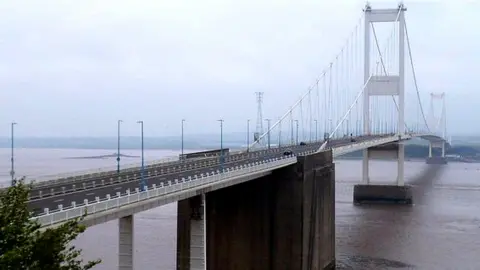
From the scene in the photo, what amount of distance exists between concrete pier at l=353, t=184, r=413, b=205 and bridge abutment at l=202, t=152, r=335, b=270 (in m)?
28.3

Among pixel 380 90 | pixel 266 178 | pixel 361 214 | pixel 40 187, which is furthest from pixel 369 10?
pixel 40 187

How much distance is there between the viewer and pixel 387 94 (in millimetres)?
66188

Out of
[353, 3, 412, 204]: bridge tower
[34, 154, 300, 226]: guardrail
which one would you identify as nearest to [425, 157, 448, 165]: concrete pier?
[353, 3, 412, 204]: bridge tower

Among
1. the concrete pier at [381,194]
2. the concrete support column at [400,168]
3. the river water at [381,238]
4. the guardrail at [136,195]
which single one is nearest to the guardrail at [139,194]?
the guardrail at [136,195]

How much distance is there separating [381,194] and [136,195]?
4277cm

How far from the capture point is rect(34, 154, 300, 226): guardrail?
46.6ft

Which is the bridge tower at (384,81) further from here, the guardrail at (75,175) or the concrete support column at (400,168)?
the guardrail at (75,175)

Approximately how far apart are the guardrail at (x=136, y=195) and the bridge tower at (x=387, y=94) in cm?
3153

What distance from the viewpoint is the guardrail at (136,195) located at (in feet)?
46.6

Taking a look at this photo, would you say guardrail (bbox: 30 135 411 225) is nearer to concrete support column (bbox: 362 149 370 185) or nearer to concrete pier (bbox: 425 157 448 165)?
concrete support column (bbox: 362 149 370 185)

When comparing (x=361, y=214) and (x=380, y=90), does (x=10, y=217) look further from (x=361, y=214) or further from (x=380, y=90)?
(x=380, y=90)

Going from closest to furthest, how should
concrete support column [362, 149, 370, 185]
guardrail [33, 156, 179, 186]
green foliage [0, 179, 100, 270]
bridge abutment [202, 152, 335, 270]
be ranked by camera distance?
green foliage [0, 179, 100, 270], guardrail [33, 156, 179, 186], bridge abutment [202, 152, 335, 270], concrete support column [362, 149, 370, 185]

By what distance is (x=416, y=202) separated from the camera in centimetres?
6009

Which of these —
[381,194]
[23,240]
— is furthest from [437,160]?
[23,240]
